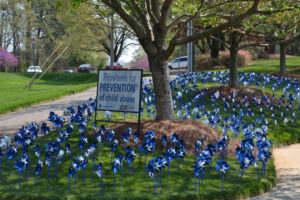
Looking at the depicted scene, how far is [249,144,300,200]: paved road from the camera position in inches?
219

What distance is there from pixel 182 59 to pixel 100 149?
32.7m

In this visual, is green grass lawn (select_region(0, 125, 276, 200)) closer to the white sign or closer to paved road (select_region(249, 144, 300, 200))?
paved road (select_region(249, 144, 300, 200))

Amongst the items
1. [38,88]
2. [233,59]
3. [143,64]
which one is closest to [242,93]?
[233,59]

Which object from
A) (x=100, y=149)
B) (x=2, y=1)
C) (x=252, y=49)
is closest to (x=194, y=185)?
(x=100, y=149)

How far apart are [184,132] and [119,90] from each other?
187 cm

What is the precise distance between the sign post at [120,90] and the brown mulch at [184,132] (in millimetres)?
521

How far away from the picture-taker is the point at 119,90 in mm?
8430

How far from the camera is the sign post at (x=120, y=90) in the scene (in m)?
8.21

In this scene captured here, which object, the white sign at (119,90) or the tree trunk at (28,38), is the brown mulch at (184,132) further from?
the tree trunk at (28,38)

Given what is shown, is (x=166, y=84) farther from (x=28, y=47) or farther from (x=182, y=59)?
(x=28, y=47)

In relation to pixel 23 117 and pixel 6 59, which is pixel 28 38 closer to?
pixel 6 59

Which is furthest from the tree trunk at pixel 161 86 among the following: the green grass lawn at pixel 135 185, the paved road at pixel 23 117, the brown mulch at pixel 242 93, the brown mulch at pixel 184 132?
the brown mulch at pixel 242 93

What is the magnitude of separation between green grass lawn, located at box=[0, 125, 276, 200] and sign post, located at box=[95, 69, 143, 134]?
1843 millimetres

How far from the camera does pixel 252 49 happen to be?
41188 mm
